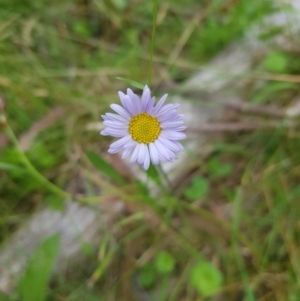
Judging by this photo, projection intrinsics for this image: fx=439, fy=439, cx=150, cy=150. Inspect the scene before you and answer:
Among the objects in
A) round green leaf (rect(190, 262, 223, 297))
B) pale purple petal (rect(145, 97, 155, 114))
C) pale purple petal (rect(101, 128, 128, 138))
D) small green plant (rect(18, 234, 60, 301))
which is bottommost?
small green plant (rect(18, 234, 60, 301))

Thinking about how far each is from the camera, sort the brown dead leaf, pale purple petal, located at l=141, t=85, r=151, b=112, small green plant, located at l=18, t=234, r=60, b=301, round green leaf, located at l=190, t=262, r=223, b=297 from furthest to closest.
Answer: the brown dead leaf, round green leaf, located at l=190, t=262, r=223, b=297, small green plant, located at l=18, t=234, r=60, b=301, pale purple petal, located at l=141, t=85, r=151, b=112

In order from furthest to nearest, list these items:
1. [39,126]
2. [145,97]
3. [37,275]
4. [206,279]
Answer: [39,126], [206,279], [37,275], [145,97]

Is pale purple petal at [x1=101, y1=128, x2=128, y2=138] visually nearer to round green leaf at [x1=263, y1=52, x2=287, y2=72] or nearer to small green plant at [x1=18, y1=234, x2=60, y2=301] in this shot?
small green plant at [x1=18, y1=234, x2=60, y2=301]

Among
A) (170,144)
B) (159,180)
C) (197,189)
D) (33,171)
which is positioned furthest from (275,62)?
(33,171)

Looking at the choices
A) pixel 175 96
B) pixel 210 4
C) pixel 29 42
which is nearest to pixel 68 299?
pixel 175 96

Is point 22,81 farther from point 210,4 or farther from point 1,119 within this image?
point 210,4

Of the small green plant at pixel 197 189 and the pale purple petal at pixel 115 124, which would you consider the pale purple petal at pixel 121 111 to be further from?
the small green plant at pixel 197 189

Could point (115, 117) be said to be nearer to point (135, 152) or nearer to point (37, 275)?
point (135, 152)

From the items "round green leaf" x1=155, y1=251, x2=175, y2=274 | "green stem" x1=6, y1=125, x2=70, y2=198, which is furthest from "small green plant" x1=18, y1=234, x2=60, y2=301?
"round green leaf" x1=155, y1=251, x2=175, y2=274

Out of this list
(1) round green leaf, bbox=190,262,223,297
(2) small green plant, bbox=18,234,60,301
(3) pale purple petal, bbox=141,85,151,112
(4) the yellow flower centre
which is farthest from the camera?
(1) round green leaf, bbox=190,262,223,297
